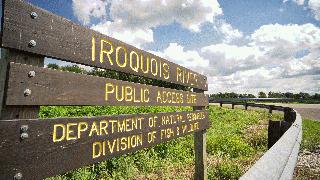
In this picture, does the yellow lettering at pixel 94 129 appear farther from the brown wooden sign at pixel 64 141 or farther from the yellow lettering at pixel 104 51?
the yellow lettering at pixel 104 51

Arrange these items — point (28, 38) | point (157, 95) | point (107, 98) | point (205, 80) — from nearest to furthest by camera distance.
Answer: point (28, 38) → point (107, 98) → point (157, 95) → point (205, 80)

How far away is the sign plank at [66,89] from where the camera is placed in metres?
1.70

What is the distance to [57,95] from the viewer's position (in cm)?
193

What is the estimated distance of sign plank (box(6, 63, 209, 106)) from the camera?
1.70 meters

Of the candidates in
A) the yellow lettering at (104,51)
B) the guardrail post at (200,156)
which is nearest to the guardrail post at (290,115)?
the guardrail post at (200,156)

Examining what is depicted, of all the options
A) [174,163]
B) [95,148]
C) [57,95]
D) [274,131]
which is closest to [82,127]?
[95,148]

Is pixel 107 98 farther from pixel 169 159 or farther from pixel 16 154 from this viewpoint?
pixel 169 159

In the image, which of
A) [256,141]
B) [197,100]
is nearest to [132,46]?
[197,100]

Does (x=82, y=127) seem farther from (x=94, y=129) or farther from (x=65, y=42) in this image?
(x=65, y=42)

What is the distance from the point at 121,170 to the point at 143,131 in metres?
2.85

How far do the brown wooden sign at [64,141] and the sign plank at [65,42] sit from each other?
0.47 metres

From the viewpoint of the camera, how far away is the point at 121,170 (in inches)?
214

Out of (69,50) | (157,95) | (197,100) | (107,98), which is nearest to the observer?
(69,50)

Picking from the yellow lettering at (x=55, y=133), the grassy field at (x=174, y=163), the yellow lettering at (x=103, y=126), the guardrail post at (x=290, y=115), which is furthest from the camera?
the guardrail post at (x=290, y=115)
